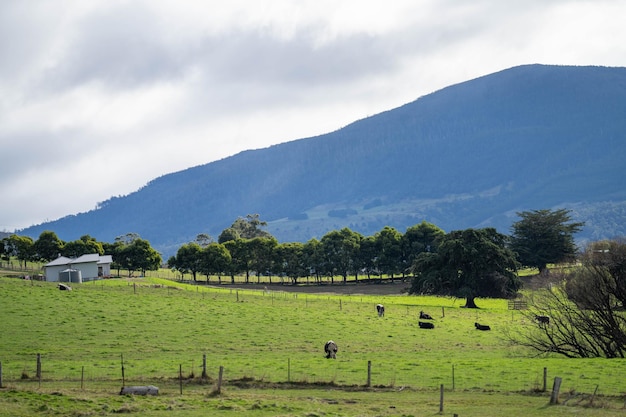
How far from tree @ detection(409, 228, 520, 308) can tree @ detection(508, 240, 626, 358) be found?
109 ft

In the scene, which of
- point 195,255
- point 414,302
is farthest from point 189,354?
point 195,255

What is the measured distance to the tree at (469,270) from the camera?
9119 centimetres

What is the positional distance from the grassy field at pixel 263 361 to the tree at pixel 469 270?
475 inches

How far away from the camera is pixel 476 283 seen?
9112cm

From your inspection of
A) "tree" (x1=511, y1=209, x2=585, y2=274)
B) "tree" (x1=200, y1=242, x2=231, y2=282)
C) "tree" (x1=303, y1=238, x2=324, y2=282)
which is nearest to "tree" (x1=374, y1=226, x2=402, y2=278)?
"tree" (x1=303, y1=238, x2=324, y2=282)

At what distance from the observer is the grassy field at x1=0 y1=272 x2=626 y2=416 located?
32.4 metres

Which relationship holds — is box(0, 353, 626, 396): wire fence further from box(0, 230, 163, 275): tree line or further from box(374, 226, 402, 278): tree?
box(0, 230, 163, 275): tree line

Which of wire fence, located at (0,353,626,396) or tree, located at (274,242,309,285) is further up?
tree, located at (274,242,309,285)

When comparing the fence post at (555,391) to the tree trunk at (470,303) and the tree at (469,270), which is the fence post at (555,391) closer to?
the tree trunk at (470,303)

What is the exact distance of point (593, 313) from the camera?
2096 inches

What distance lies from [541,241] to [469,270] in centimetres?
4186

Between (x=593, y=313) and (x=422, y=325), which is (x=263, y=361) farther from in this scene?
(x=422, y=325)

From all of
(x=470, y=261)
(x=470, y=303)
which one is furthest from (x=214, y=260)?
(x=470, y=303)

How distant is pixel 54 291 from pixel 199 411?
4958 cm
